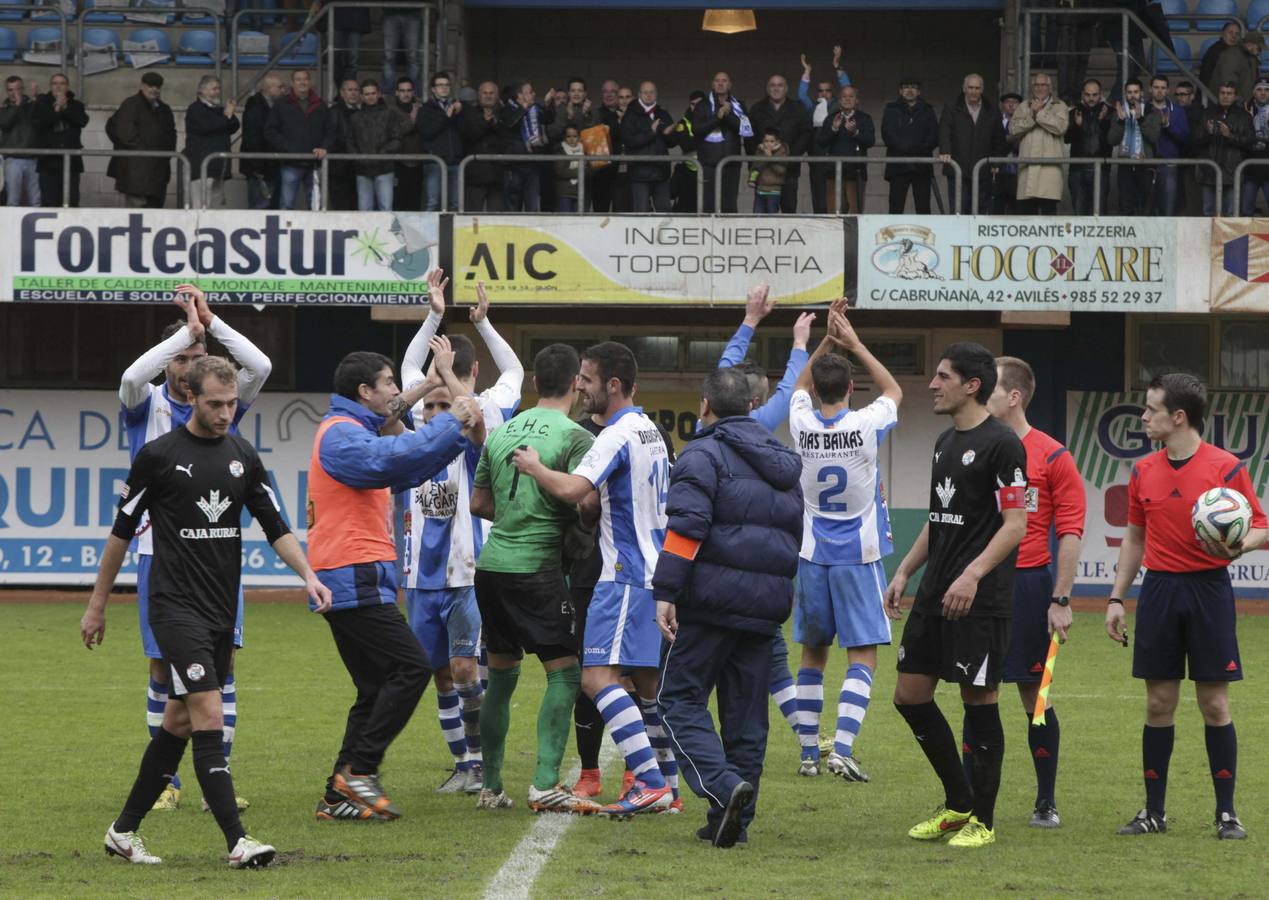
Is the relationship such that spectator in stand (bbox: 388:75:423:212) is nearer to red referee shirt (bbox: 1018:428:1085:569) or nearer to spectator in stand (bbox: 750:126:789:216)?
spectator in stand (bbox: 750:126:789:216)

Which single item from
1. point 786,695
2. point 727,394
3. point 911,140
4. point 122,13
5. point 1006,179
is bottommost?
point 786,695

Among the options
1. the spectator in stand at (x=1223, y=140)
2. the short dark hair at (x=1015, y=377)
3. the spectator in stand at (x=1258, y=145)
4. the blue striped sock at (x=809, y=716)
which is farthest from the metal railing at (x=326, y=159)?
the short dark hair at (x=1015, y=377)

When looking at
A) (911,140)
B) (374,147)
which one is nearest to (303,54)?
(374,147)

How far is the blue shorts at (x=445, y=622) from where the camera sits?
8562 millimetres

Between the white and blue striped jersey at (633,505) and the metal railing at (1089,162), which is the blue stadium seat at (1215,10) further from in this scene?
the white and blue striped jersey at (633,505)

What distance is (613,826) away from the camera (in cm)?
768

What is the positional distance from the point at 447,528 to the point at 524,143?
12.0 meters

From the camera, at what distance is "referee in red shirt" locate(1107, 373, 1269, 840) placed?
7.49 m

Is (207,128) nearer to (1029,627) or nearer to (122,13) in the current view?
(122,13)

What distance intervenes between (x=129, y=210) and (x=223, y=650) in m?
12.9

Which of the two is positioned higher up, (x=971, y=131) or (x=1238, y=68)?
(x=1238, y=68)

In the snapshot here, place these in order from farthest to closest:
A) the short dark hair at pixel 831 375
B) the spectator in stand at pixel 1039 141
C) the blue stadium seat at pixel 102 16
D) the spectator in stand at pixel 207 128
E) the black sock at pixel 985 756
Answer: the blue stadium seat at pixel 102 16 < the spectator in stand at pixel 207 128 < the spectator in stand at pixel 1039 141 < the short dark hair at pixel 831 375 < the black sock at pixel 985 756

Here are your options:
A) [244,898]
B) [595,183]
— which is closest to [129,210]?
[595,183]

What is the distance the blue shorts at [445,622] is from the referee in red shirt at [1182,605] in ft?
9.96
